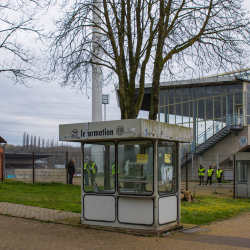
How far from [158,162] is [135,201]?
3.34 ft

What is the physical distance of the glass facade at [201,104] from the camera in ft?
105

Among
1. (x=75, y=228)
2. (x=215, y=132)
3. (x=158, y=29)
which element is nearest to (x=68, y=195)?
(x=75, y=228)

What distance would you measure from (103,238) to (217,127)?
26.6 metres

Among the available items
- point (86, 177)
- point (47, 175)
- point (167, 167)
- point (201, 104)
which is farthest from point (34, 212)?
point (201, 104)

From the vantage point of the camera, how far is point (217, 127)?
3275 cm

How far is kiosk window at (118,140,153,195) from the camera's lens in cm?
827

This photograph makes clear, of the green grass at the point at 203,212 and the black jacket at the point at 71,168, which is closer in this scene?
the green grass at the point at 203,212

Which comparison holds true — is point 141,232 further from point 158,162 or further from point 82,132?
point 82,132

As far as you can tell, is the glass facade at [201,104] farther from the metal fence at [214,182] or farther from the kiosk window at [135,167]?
the kiosk window at [135,167]

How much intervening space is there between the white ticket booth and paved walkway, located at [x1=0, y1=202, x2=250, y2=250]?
1.48 ft

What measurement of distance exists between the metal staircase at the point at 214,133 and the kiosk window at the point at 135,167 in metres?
22.1

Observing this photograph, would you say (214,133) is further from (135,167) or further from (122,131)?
(122,131)

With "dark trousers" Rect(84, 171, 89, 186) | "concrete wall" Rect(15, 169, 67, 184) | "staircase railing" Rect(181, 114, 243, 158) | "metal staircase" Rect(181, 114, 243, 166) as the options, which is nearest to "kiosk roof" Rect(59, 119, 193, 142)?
"dark trousers" Rect(84, 171, 89, 186)

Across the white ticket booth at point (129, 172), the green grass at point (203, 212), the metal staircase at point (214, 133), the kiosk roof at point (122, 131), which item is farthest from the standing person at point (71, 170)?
the kiosk roof at point (122, 131)
